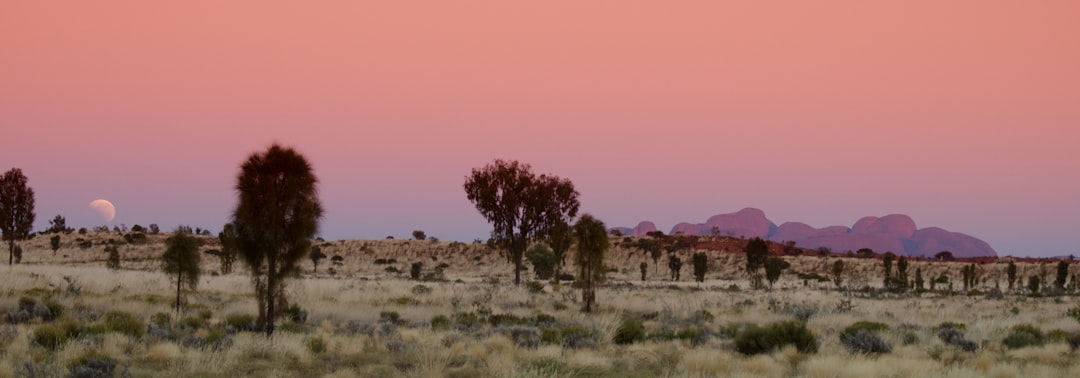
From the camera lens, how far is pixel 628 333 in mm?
18422

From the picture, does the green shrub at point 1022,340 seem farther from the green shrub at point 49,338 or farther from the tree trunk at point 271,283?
the green shrub at point 49,338

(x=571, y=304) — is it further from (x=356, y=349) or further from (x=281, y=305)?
(x=356, y=349)

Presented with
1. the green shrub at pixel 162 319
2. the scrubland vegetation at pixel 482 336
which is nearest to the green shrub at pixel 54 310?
the scrubland vegetation at pixel 482 336

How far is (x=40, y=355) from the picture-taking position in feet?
41.3

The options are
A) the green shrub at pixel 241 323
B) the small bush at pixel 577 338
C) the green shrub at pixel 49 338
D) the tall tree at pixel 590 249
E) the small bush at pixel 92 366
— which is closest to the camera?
the small bush at pixel 92 366

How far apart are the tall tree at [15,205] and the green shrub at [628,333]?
53.0 m

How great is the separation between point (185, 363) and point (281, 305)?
26.4 feet

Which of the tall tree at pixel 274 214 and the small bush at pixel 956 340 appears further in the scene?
the small bush at pixel 956 340

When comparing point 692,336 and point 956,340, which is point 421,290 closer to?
point 692,336

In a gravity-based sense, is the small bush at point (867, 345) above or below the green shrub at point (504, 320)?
above

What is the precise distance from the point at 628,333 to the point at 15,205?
179 feet

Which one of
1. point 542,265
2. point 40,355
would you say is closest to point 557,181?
point 542,265

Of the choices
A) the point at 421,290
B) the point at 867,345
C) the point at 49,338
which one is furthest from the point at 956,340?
the point at 421,290

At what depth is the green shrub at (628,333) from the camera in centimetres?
1819
